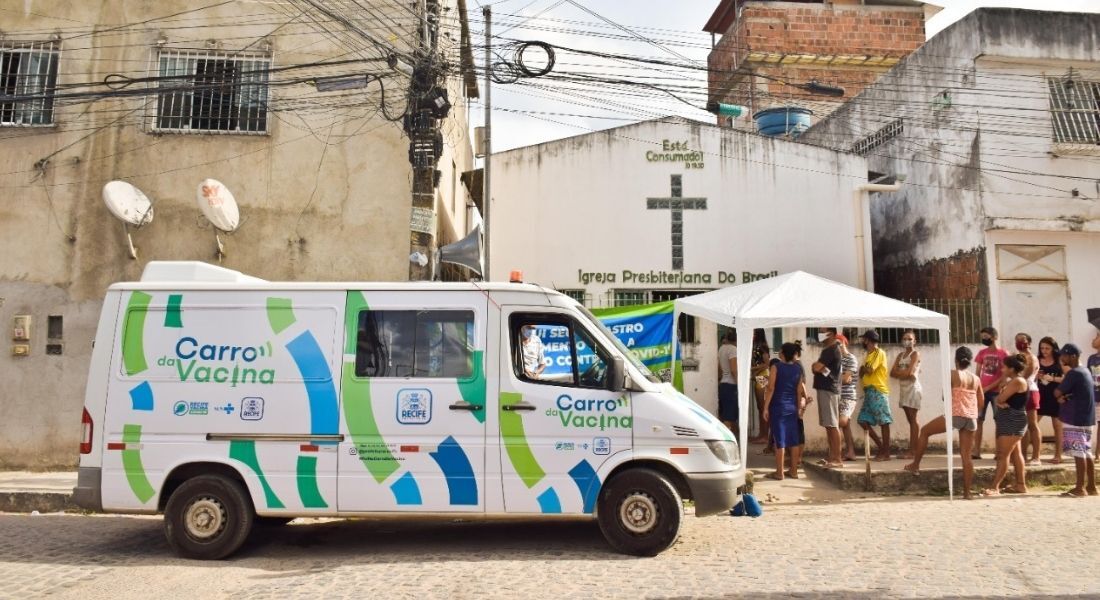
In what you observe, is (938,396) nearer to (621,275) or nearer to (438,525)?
(621,275)

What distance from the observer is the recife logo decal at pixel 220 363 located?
633 centimetres

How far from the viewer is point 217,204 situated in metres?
10.3

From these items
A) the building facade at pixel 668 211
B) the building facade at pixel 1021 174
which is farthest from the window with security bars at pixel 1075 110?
the building facade at pixel 668 211

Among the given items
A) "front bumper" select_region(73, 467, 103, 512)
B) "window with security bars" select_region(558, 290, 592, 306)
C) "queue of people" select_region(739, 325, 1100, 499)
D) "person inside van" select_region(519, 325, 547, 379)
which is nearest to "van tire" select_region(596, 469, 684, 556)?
"person inside van" select_region(519, 325, 547, 379)

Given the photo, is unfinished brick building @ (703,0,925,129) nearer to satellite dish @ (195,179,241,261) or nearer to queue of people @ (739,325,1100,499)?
queue of people @ (739,325,1100,499)

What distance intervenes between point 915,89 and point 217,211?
43.4ft

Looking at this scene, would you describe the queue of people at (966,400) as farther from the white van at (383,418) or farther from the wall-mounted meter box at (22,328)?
the wall-mounted meter box at (22,328)

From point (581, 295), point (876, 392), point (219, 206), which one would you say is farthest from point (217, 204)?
point (876, 392)

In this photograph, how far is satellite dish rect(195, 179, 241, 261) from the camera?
33.5 ft

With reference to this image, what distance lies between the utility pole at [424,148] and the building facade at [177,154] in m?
0.19

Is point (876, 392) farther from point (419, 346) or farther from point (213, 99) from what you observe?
point (213, 99)

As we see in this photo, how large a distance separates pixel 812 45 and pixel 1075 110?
40.3 feet

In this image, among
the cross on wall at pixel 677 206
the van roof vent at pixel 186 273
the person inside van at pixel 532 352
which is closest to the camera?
the person inside van at pixel 532 352

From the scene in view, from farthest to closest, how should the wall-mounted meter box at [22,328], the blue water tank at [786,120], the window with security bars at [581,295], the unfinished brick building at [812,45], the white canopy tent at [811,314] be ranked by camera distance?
the unfinished brick building at [812,45]
the blue water tank at [786,120]
the window with security bars at [581,295]
the wall-mounted meter box at [22,328]
the white canopy tent at [811,314]
